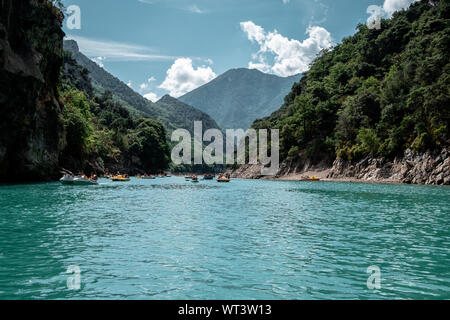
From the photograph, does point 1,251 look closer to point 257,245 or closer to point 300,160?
point 257,245

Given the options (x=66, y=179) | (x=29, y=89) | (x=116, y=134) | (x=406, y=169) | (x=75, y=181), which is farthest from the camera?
(x=116, y=134)

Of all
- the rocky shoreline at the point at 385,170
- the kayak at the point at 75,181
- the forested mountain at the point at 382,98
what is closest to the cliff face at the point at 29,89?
the kayak at the point at 75,181

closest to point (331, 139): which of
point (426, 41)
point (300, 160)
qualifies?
point (300, 160)

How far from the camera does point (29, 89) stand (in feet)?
172

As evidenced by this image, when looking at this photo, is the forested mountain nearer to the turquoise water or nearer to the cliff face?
the turquoise water

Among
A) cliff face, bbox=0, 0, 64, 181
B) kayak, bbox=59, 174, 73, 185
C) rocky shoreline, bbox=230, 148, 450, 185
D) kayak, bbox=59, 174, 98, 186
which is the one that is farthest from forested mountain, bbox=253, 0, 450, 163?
cliff face, bbox=0, 0, 64, 181

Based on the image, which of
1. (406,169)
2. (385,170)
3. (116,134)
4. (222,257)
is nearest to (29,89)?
(222,257)

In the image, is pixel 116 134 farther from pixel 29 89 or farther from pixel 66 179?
pixel 29 89

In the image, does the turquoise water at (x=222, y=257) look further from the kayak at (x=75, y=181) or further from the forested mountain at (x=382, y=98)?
the forested mountain at (x=382, y=98)

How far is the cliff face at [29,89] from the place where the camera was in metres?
48.8

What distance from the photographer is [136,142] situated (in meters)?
157

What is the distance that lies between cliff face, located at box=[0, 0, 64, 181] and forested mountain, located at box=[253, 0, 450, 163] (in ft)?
225

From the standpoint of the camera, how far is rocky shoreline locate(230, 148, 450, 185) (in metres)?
61.9

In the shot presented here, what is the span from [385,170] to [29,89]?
2779 inches
